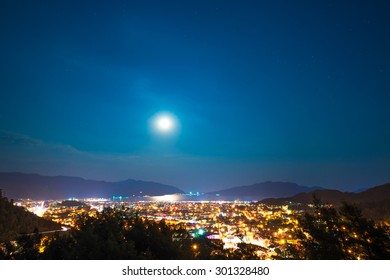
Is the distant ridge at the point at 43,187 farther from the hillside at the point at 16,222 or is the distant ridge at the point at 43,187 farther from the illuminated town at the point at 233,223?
the hillside at the point at 16,222

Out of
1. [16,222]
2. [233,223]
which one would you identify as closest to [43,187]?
[233,223]

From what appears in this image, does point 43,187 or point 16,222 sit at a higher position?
point 43,187

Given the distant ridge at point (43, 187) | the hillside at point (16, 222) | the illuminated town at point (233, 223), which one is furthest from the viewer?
the distant ridge at point (43, 187)

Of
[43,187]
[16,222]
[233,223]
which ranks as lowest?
[233,223]

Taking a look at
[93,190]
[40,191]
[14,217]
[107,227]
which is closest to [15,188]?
[40,191]

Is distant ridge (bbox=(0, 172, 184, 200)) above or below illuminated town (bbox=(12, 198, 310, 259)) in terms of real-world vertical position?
above

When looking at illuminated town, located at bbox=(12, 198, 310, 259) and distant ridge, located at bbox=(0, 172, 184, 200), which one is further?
distant ridge, located at bbox=(0, 172, 184, 200)

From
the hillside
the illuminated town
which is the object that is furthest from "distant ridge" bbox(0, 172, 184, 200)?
the hillside

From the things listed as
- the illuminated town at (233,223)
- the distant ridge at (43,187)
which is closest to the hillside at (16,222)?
the illuminated town at (233,223)

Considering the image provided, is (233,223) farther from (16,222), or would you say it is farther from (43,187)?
(43,187)

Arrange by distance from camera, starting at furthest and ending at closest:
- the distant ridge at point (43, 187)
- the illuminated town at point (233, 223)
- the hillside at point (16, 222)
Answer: the distant ridge at point (43, 187)
the hillside at point (16, 222)
the illuminated town at point (233, 223)

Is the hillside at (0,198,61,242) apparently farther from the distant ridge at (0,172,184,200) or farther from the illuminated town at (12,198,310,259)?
the distant ridge at (0,172,184,200)
